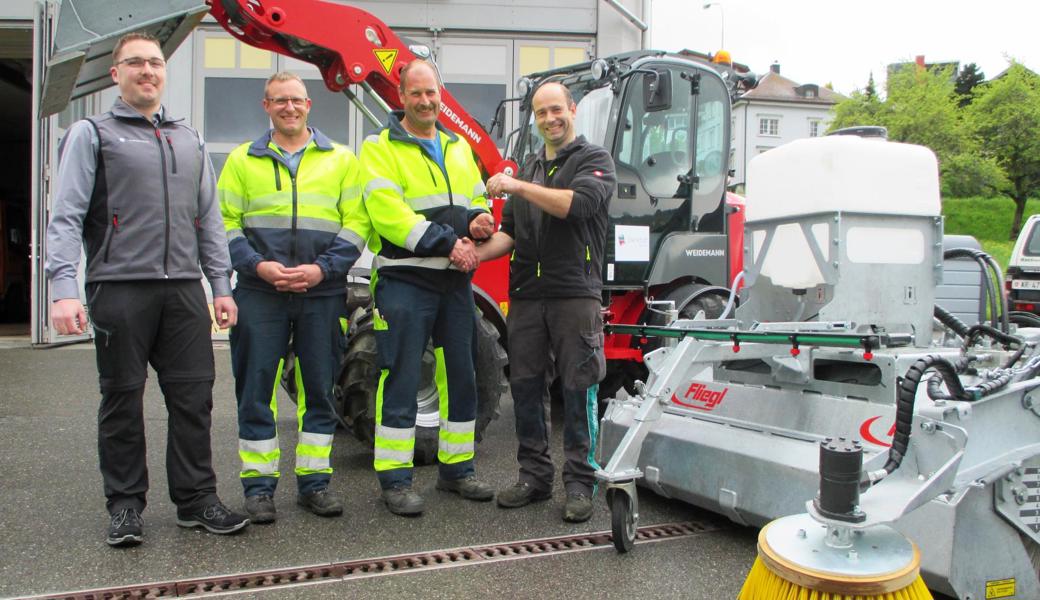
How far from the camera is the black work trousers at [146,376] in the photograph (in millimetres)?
3039

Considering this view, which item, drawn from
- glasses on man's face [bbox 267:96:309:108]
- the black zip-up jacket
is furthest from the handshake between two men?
glasses on man's face [bbox 267:96:309:108]

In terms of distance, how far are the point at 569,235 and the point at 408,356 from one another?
0.87 m

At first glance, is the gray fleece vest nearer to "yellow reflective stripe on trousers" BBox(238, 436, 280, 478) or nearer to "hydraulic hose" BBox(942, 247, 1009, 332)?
"yellow reflective stripe on trousers" BBox(238, 436, 280, 478)

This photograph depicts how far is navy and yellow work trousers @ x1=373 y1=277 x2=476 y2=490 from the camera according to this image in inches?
138

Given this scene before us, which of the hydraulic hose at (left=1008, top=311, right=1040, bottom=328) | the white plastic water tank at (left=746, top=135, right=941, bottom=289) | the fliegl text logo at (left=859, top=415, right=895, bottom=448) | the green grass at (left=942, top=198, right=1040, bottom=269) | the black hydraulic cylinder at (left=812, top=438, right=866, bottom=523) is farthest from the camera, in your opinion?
the green grass at (left=942, top=198, right=1040, bottom=269)

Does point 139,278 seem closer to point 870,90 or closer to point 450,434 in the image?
point 450,434

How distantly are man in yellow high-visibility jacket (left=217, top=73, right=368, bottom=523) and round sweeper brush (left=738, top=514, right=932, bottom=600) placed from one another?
2156mm

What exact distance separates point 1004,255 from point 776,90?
36727 millimetres

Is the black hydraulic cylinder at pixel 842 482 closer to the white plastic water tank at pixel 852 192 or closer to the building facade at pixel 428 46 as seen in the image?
the white plastic water tank at pixel 852 192

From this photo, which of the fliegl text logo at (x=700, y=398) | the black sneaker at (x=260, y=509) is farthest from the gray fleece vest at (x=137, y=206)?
the fliegl text logo at (x=700, y=398)

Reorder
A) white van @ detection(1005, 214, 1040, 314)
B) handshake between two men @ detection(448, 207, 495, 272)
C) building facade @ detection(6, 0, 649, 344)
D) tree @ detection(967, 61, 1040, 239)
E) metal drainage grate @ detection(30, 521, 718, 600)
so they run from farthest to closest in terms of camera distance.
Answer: tree @ detection(967, 61, 1040, 239) → white van @ detection(1005, 214, 1040, 314) → building facade @ detection(6, 0, 649, 344) → handshake between two men @ detection(448, 207, 495, 272) → metal drainage grate @ detection(30, 521, 718, 600)

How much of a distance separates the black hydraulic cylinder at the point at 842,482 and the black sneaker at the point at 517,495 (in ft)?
6.48

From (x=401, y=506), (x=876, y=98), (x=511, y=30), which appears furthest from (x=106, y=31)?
(x=876, y=98)

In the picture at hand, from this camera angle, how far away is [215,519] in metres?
3.20
